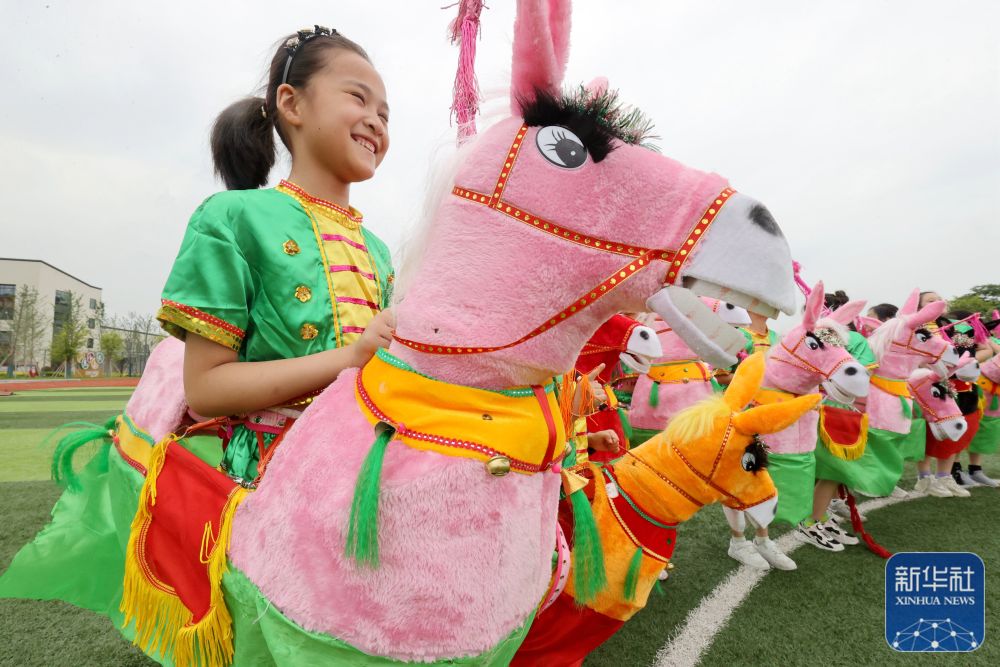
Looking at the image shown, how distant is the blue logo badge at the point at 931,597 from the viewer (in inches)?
82.7

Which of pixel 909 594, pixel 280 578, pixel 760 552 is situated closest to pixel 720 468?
pixel 909 594

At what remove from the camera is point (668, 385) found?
13.1ft

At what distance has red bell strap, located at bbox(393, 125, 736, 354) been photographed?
33.9 inches

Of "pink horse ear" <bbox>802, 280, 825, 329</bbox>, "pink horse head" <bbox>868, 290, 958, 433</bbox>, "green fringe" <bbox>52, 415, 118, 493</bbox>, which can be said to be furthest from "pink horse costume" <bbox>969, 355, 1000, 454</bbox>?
"green fringe" <bbox>52, 415, 118, 493</bbox>

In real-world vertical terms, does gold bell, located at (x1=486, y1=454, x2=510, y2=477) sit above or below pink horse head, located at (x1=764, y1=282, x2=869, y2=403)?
above

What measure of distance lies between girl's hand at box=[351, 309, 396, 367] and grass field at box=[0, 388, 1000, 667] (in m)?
1.47

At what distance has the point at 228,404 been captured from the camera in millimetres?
1073

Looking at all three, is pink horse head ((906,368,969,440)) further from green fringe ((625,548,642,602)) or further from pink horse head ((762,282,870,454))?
green fringe ((625,548,642,602))

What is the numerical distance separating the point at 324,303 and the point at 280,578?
0.55 m

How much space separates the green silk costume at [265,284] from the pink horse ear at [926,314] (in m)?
4.97

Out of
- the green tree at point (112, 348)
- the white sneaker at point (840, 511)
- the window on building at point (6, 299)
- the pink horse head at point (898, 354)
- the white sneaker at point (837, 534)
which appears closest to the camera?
the white sneaker at point (837, 534)

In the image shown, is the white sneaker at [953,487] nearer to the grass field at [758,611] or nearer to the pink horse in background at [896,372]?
the grass field at [758,611]

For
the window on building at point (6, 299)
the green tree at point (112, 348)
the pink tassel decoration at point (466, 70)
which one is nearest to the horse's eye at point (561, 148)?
the pink tassel decoration at point (466, 70)

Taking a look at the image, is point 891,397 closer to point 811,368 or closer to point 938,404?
point 938,404
